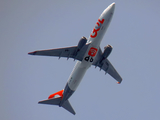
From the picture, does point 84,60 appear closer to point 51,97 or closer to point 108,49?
point 108,49

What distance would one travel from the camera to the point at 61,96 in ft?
191

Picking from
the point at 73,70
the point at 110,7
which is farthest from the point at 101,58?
the point at 110,7

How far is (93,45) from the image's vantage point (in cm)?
5088

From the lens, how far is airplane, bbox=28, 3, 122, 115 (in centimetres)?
5038

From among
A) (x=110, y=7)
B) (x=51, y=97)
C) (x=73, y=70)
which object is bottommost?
(x=51, y=97)

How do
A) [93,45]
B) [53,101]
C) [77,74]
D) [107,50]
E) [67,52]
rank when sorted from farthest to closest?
[53,101]
[67,52]
[107,50]
[77,74]
[93,45]

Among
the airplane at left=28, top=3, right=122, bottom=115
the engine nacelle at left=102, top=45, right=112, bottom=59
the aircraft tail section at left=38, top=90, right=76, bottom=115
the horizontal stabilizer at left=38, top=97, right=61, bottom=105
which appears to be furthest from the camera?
the aircraft tail section at left=38, top=90, right=76, bottom=115

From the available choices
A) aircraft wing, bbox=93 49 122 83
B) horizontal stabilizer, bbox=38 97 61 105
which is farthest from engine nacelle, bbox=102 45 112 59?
horizontal stabilizer, bbox=38 97 61 105

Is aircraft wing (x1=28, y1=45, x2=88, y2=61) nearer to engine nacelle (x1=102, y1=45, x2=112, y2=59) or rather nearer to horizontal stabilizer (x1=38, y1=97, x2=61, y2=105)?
engine nacelle (x1=102, y1=45, x2=112, y2=59)

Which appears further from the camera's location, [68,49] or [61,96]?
[61,96]

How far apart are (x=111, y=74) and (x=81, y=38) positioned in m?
16.0

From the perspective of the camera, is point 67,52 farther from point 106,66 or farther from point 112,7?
point 112,7

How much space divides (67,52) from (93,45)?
22.2ft

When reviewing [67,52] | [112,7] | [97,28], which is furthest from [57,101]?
[112,7]
